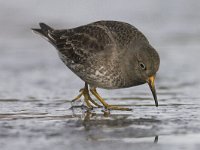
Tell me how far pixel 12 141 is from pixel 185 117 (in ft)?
8.24

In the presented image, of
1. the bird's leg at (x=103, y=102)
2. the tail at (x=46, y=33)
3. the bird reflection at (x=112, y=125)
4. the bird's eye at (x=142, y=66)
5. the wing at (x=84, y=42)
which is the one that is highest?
the tail at (x=46, y=33)

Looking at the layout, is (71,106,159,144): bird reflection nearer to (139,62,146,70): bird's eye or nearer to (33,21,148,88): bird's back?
(33,21,148,88): bird's back

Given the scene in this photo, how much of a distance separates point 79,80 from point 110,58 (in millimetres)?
2131

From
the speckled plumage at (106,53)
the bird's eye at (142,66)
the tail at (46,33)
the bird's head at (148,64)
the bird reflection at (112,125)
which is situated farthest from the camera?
the tail at (46,33)

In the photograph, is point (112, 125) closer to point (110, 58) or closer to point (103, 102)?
point (103, 102)

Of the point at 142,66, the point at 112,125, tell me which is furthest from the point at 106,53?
the point at 112,125

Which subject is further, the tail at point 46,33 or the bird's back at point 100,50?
the tail at point 46,33

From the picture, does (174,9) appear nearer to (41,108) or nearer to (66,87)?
(66,87)

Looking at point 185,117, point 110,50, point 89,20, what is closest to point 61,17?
point 89,20

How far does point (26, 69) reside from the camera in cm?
1139

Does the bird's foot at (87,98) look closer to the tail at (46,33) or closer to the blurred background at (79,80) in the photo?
the blurred background at (79,80)

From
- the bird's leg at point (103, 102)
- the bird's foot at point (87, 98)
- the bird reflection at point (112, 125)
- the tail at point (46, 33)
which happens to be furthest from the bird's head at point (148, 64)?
the tail at point (46, 33)

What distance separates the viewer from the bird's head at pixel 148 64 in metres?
8.25

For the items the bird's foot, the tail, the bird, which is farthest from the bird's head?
the tail
